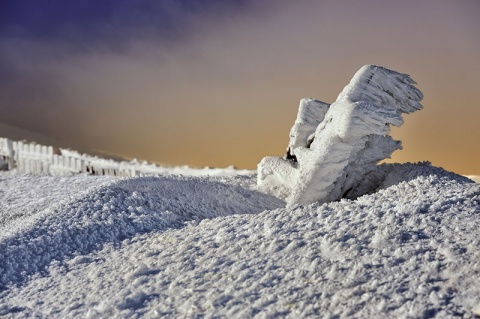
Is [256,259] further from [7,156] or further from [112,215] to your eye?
[7,156]

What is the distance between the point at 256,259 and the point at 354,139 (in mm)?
1454

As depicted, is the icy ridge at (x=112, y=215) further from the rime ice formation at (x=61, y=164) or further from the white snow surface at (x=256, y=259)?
the rime ice formation at (x=61, y=164)

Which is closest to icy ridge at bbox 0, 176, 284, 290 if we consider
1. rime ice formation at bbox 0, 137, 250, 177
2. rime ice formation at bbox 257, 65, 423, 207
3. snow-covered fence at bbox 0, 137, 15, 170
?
rime ice formation at bbox 257, 65, 423, 207

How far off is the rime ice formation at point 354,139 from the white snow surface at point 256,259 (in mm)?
239

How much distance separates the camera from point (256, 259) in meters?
2.68

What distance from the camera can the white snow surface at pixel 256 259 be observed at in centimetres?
233

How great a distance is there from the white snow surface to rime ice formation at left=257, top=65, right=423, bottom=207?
9.4 inches

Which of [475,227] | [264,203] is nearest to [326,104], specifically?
[264,203]

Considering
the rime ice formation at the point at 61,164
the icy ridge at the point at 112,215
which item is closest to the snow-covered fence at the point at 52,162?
the rime ice formation at the point at 61,164

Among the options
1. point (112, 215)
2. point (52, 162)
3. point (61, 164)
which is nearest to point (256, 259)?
point (112, 215)

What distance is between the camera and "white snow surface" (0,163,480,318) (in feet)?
7.63

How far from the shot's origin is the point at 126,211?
3.82 meters

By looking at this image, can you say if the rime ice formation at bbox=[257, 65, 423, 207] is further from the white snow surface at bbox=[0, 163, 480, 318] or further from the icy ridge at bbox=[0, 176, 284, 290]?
the icy ridge at bbox=[0, 176, 284, 290]

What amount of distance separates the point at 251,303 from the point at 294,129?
2300mm
